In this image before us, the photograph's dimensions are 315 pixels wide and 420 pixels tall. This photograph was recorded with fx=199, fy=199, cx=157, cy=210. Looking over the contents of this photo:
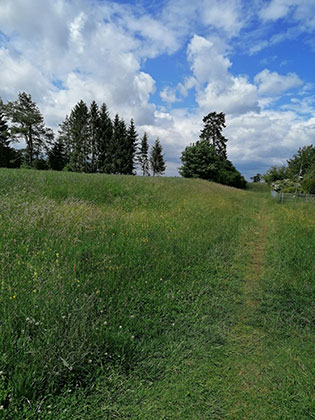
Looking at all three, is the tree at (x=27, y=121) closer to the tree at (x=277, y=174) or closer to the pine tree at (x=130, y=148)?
the pine tree at (x=130, y=148)

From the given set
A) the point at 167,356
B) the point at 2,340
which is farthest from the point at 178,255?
the point at 2,340

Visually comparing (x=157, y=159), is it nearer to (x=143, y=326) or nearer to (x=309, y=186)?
(x=309, y=186)

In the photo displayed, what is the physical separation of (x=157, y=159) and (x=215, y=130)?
1805cm

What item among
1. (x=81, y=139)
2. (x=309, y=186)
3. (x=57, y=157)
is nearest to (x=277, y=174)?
(x=309, y=186)

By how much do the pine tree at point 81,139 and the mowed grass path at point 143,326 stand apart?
137 feet

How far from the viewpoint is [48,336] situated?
6.81 feet

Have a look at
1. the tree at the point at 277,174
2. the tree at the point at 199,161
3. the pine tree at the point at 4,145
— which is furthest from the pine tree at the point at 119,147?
the tree at the point at 277,174

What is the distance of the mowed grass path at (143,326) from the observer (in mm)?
1868

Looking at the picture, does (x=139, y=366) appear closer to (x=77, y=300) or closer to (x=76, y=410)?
(x=76, y=410)

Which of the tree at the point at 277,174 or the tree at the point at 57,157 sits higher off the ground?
the tree at the point at 57,157

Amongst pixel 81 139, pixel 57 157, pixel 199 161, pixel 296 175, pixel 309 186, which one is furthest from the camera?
pixel 57 157

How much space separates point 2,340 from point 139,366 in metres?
1.42

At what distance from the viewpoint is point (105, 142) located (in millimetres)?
44125

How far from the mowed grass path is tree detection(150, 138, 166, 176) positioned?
56.6 m
